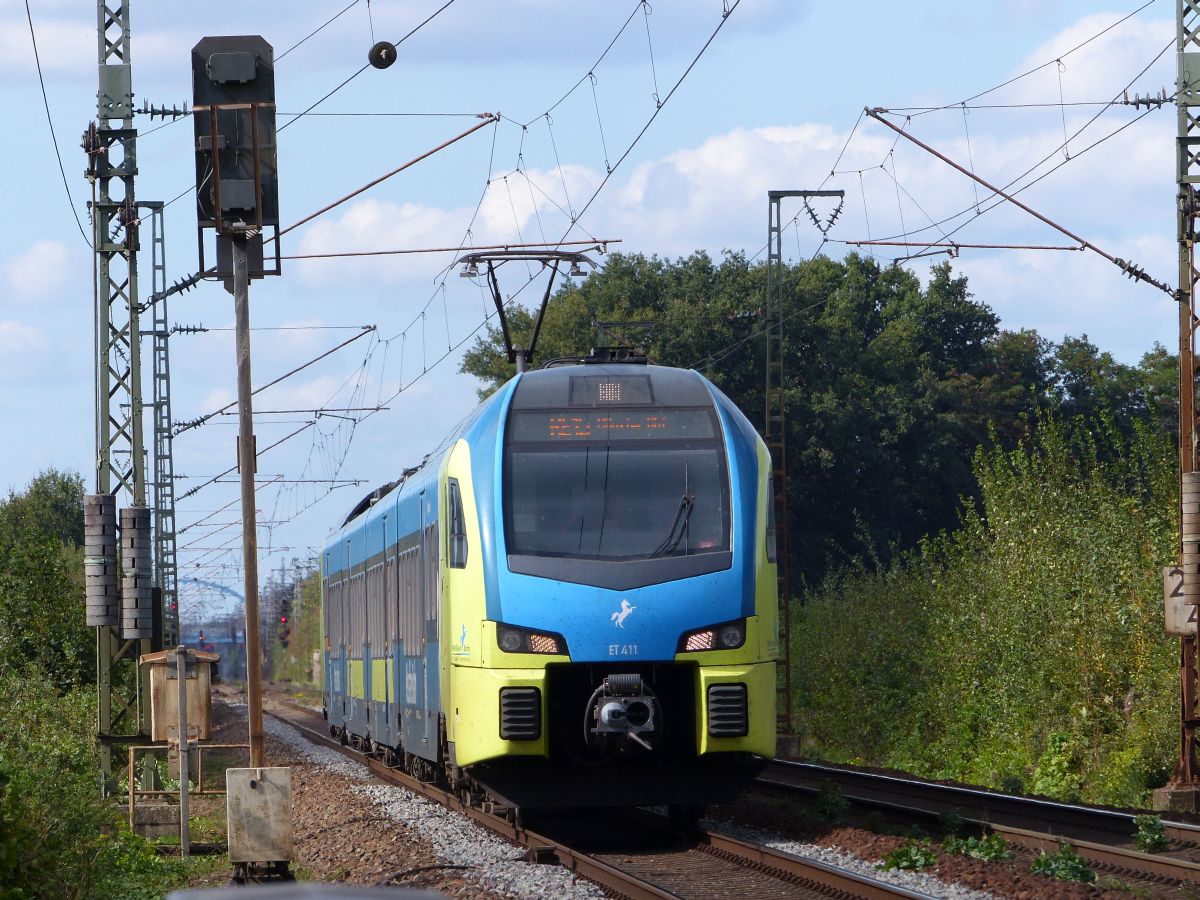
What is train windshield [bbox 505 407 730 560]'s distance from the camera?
1436cm

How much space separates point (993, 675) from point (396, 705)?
32.8 feet

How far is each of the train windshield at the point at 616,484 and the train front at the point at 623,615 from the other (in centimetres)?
1

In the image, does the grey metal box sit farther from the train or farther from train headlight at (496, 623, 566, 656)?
train headlight at (496, 623, 566, 656)

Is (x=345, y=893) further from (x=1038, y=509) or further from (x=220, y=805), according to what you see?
(x=1038, y=509)

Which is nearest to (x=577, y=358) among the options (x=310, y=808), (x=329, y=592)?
(x=310, y=808)

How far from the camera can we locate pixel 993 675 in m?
26.8

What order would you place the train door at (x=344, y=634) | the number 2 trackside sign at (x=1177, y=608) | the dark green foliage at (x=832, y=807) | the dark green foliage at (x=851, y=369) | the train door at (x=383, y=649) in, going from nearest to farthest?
the dark green foliage at (x=832, y=807) → the number 2 trackside sign at (x=1177, y=608) → the train door at (x=383, y=649) → the train door at (x=344, y=634) → the dark green foliage at (x=851, y=369)

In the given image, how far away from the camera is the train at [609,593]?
45.8 ft

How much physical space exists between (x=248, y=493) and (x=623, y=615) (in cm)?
287

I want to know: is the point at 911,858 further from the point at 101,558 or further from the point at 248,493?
the point at 101,558

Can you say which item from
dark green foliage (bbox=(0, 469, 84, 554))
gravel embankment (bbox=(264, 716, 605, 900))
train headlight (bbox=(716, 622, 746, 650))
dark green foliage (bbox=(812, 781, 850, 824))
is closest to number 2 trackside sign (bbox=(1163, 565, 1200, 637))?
dark green foliage (bbox=(812, 781, 850, 824))

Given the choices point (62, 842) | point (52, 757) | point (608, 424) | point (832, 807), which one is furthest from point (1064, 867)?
point (52, 757)

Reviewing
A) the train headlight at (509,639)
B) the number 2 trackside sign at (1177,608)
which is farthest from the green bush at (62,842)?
the number 2 trackside sign at (1177,608)

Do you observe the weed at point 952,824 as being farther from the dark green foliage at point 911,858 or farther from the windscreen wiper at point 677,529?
the windscreen wiper at point 677,529
